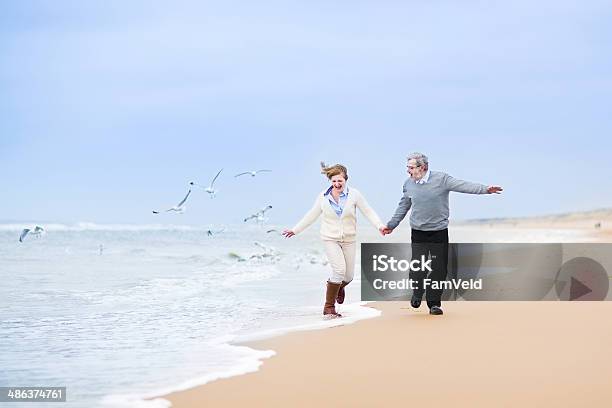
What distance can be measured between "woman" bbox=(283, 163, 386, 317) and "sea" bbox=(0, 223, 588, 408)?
34cm

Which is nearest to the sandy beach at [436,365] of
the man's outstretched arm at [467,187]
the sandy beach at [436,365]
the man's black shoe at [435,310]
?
the sandy beach at [436,365]

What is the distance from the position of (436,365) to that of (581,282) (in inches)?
177

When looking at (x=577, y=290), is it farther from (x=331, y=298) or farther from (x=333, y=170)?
(x=333, y=170)

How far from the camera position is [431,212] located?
23.0ft

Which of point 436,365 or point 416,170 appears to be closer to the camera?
point 436,365

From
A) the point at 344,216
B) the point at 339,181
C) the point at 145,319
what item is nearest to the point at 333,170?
the point at 339,181

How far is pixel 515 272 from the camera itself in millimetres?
9758

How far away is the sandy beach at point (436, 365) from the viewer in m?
4.23

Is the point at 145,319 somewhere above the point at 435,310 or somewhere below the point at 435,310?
below

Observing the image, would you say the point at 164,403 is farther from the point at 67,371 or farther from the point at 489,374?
the point at 489,374

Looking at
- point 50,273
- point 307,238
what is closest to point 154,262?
point 50,273

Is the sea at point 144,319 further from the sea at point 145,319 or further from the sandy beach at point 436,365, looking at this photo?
the sandy beach at point 436,365

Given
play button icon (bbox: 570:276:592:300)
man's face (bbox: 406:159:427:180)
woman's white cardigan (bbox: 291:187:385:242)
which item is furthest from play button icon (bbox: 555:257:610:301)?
woman's white cardigan (bbox: 291:187:385:242)

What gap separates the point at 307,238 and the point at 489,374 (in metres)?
22.1
